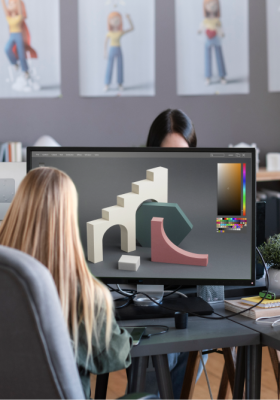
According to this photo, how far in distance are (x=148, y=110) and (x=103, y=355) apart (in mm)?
2898

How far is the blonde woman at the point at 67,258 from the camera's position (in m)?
0.86

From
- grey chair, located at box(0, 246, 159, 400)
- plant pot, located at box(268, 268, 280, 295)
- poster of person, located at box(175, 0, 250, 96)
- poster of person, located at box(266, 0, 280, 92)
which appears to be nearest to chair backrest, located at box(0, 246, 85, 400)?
grey chair, located at box(0, 246, 159, 400)

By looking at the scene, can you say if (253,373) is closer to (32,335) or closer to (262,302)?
(262,302)

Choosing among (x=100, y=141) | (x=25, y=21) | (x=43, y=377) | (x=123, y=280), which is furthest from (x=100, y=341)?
(x=25, y=21)

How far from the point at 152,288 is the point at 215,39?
287 cm

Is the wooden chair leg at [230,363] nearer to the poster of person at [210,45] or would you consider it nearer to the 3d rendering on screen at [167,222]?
the 3d rendering on screen at [167,222]

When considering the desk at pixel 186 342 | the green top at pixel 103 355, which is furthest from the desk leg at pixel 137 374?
the green top at pixel 103 355

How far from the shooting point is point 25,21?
331 centimetres

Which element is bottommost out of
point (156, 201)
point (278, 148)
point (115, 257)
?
point (115, 257)

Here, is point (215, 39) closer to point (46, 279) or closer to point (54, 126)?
point (54, 126)

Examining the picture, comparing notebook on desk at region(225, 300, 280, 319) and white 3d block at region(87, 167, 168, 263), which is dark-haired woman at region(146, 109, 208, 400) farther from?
notebook on desk at region(225, 300, 280, 319)

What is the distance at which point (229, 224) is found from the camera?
117 cm

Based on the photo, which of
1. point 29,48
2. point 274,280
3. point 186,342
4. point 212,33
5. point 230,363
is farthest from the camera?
point 212,33

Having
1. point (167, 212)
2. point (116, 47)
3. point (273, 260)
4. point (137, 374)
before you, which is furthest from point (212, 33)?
point (137, 374)
